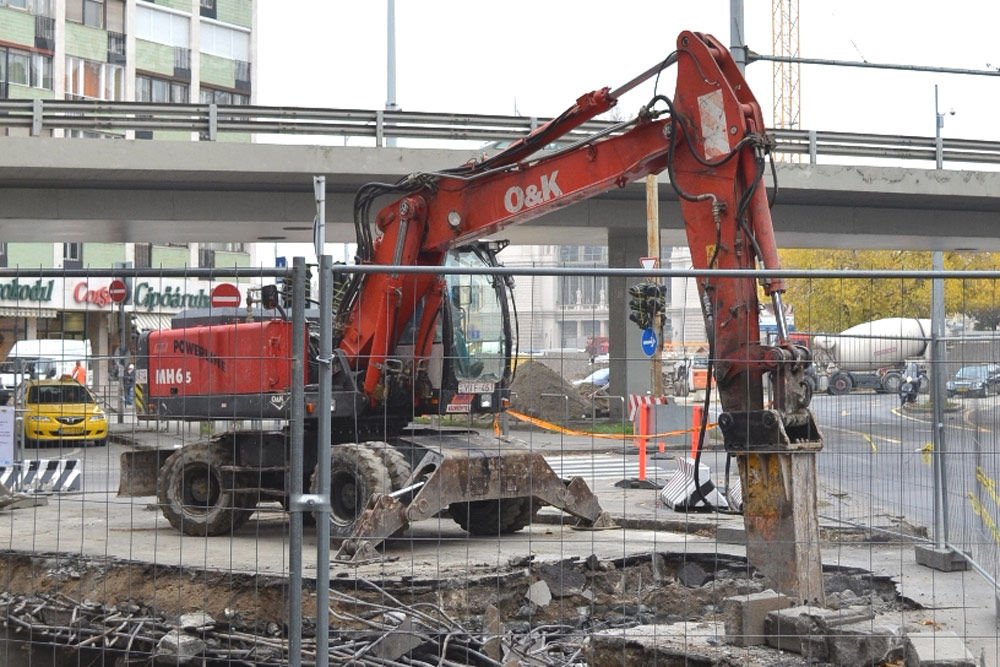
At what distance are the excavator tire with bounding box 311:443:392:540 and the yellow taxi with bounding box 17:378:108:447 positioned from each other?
139 inches

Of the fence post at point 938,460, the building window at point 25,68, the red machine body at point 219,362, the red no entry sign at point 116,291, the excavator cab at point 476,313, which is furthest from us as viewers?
the building window at point 25,68

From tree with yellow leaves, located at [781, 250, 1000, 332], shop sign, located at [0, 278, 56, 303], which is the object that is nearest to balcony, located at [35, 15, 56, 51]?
shop sign, located at [0, 278, 56, 303]

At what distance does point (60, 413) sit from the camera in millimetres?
7023

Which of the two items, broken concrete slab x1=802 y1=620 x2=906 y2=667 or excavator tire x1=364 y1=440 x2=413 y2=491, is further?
excavator tire x1=364 y1=440 x2=413 y2=491

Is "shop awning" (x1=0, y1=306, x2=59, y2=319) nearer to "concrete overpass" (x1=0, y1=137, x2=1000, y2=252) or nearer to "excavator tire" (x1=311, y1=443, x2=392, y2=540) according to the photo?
"excavator tire" (x1=311, y1=443, x2=392, y2=540)

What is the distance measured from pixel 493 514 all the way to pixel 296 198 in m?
17.1

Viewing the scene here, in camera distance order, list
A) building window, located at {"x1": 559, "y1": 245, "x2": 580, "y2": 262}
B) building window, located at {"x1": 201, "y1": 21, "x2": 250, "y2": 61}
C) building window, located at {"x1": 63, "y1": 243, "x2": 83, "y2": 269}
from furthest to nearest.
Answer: building window, located at {"x1": 201, "y1": 21, "x2": 250, "y2": 61} < building window, located at {"x1": 63, "y1": 243, "x2": 83, "y2": 269} < building window, located at {"x1": 559, "y1": 245, "x2": 580, "y2": 262}

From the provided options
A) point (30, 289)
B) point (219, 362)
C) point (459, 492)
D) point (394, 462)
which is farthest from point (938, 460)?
point (30, 289)

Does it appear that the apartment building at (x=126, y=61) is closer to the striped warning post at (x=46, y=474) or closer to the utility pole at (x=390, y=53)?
the utility pole at (x=390, y=53)

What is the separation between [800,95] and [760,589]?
108m

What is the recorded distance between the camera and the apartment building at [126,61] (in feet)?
156

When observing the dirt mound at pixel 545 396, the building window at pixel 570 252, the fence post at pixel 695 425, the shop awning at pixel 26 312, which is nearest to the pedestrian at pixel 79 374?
the shop awning at pixel 26 312

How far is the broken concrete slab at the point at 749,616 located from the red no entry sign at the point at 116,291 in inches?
141

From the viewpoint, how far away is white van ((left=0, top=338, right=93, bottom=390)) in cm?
687
